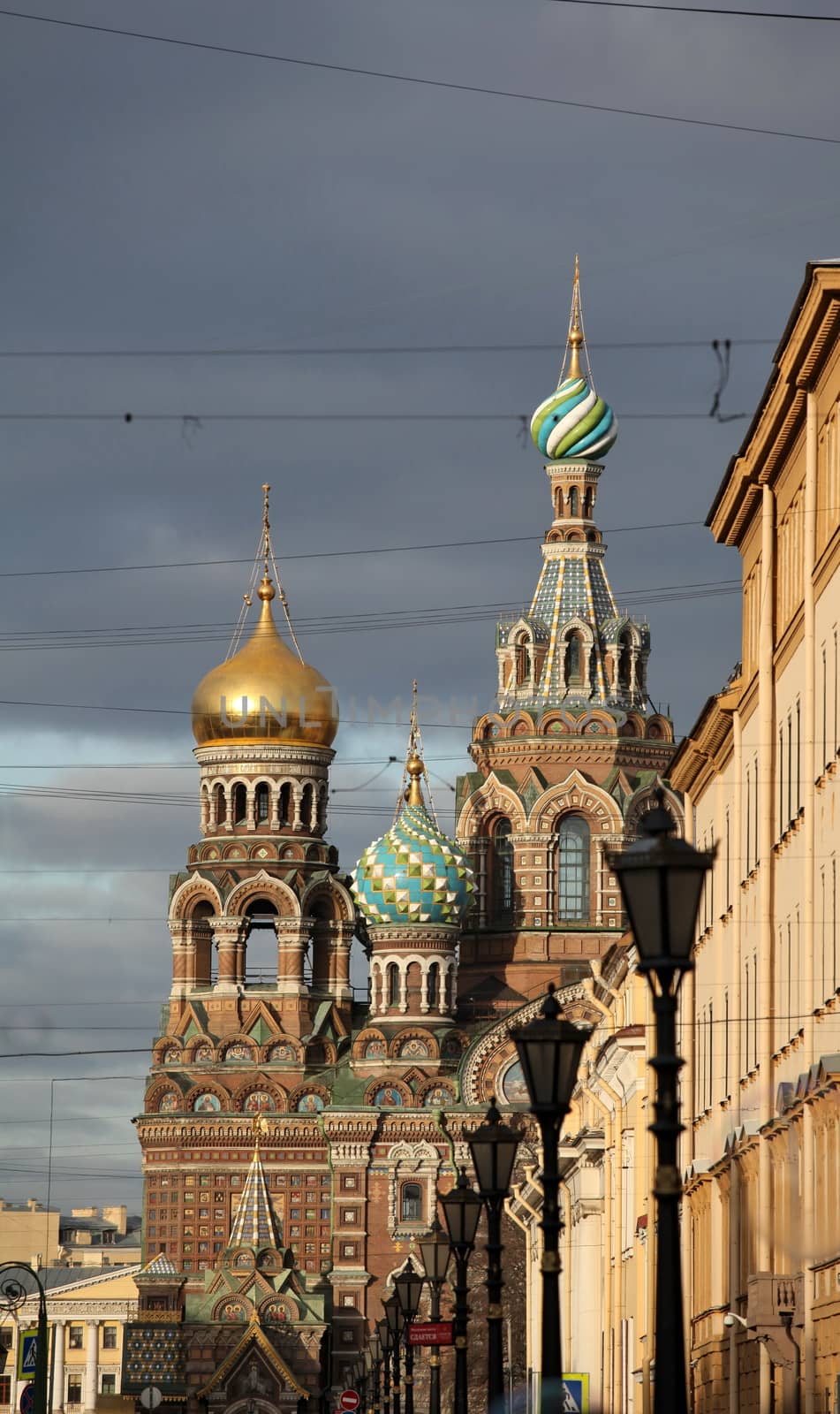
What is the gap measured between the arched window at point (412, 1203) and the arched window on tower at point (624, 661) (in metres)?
15.2

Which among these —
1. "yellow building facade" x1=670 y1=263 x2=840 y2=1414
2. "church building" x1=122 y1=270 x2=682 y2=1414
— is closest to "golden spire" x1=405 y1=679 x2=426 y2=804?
"church building" x1=122 y1=270 x2=682 y2=1414

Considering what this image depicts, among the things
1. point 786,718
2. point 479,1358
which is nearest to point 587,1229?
point 479,1358

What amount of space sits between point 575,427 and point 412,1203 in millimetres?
22616

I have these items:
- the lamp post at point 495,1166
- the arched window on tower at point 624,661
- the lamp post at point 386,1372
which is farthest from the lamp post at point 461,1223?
the arched window on tower at point 624,661

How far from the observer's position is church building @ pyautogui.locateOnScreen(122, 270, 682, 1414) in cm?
8150

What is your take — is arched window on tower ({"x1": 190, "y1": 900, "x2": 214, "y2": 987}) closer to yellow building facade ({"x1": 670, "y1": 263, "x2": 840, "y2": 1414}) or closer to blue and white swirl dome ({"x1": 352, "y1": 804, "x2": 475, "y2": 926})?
blue and white swirl dome ({"x1": 352, "y1": 804, "x2": 475, "y2": 926})

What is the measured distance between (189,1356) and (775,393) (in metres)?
58.3

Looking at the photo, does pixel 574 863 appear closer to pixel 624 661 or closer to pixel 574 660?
pixel 574 660

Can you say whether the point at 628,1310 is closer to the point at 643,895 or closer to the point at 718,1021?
the point at 718,1021

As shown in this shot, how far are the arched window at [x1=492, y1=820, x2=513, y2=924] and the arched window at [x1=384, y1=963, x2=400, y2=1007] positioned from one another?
4.22m

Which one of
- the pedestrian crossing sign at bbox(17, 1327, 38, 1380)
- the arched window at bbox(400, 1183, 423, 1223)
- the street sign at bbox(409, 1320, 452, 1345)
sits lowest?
the street sign at bbox(409, 1320, 452, 1345)

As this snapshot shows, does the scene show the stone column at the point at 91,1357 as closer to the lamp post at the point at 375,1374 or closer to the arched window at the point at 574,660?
the arched window at the point at 574,660

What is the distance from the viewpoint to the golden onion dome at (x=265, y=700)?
279 ft

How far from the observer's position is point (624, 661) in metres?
86.9
